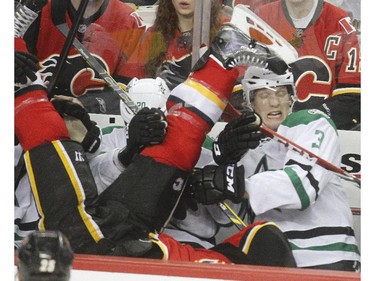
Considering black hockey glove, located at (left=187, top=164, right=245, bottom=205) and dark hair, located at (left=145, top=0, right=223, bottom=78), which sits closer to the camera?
black hockey glove, located at (left=187, top=164, right=245, bottom=205)

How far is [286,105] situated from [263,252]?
318 millimetres

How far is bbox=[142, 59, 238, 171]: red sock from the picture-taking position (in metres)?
2.07

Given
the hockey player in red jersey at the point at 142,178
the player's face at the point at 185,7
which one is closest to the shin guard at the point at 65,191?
the hockey player in red jersey at the point at 142,178

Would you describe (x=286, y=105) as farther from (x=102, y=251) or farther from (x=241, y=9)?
(x=102, y=251)

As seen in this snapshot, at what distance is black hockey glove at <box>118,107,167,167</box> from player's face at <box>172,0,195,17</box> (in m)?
0.22

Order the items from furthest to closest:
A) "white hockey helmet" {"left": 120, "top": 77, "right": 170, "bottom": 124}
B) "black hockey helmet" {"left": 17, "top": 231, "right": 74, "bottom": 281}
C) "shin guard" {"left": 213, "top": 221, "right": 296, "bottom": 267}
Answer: "white hockey helmet" {"left": 120, "top": 77, "right": 170, "bottom": 124} < "shin guard" {"left": 213, "top": 221, "right": 296, "bottom": 267} < "black hockey helmet" {"left": 17, "top": 231, "right": 74, "bottom": 281}

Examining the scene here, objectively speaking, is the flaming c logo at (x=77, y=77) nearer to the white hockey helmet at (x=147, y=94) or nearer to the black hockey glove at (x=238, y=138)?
the white hockey helmet at (x=147, y=94)

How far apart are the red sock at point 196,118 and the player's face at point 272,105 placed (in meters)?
0.06

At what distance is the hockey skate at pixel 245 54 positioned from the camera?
2057 millimetres

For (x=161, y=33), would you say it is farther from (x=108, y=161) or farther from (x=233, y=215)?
(x=233, y=215)

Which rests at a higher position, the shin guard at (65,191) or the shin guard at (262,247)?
the shin guard at (65,191)

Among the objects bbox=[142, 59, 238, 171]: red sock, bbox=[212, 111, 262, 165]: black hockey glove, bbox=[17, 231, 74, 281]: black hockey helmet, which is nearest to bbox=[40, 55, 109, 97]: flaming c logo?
bbox=[142, 59, 238, 171]: red sock

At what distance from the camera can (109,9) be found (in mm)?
2166

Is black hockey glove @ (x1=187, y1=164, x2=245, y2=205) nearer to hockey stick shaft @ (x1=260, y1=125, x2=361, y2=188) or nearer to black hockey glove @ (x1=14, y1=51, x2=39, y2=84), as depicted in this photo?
hockey stick shaft @ (x1=260, y1=125, x2=361, y2=188)
